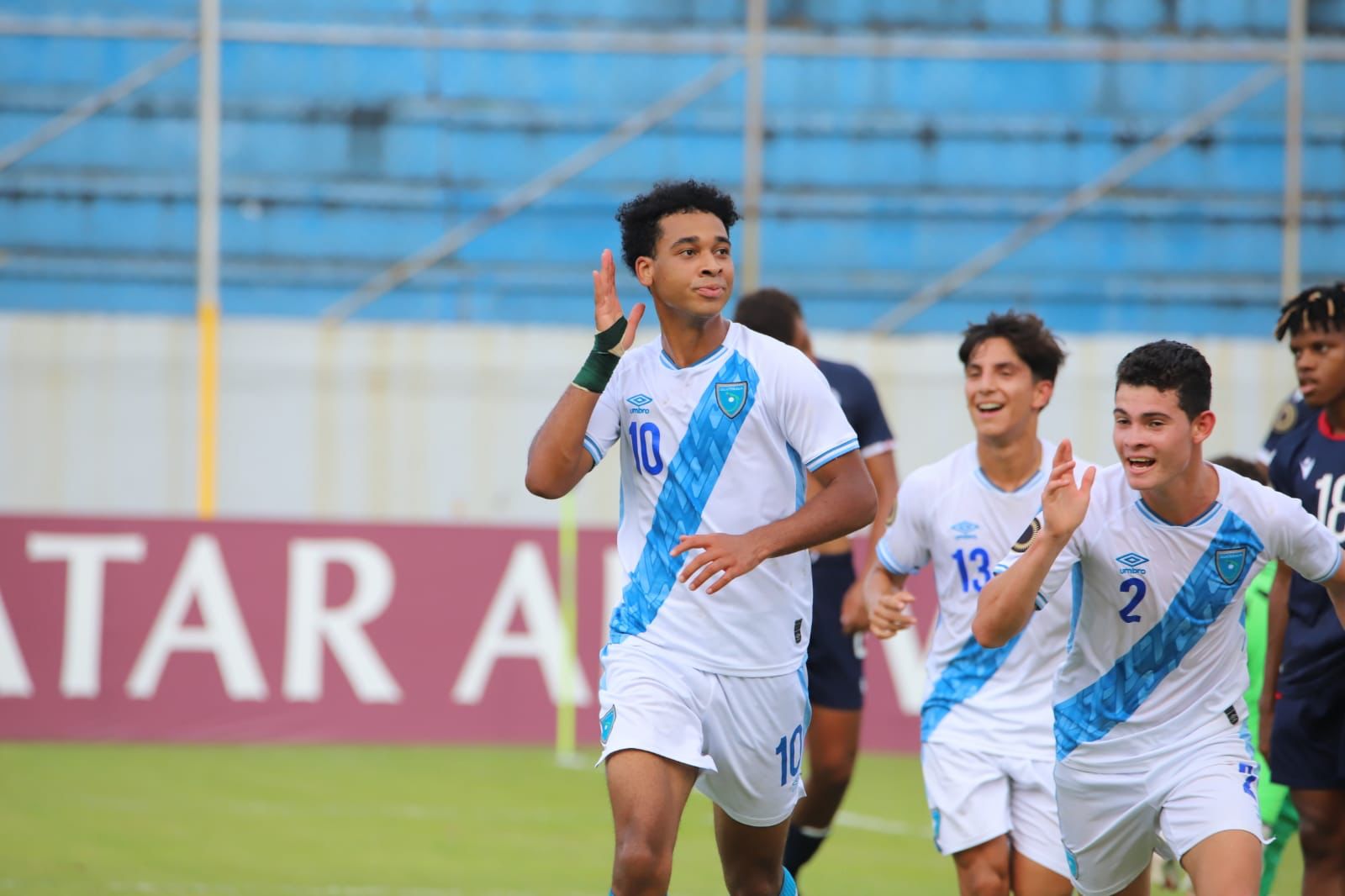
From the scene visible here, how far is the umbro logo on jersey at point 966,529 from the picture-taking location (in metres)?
6.63

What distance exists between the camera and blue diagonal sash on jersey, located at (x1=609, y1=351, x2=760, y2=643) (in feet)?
19.0

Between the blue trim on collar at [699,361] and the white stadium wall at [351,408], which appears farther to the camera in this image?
the white stadium wall at [351,408]

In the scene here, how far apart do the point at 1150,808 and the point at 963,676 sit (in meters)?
1.20

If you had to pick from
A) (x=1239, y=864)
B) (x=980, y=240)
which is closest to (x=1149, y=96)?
(x=980, y=240)

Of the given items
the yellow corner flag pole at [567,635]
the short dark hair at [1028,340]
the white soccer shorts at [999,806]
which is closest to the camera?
the white soccer shorts at [999,806]

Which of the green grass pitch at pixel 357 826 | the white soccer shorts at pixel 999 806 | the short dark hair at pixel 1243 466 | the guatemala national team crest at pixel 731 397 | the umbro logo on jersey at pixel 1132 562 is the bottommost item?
the green grass pitch at pixel 357 826

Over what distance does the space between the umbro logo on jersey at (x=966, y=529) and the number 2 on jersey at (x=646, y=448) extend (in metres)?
1.36

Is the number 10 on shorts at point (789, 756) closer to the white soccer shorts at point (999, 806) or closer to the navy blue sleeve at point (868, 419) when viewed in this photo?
the white soccer shorts at point (999, 806)

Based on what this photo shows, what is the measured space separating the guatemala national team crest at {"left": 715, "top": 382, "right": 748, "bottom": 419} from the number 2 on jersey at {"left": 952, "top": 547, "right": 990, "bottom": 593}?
1293mm

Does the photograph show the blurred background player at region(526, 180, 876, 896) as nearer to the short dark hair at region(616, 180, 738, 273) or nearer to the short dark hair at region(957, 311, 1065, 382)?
the short dark hair at region(616, 180, 738, 273)

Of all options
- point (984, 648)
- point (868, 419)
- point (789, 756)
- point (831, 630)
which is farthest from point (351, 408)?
point (789, 756)

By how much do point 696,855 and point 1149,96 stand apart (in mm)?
14546

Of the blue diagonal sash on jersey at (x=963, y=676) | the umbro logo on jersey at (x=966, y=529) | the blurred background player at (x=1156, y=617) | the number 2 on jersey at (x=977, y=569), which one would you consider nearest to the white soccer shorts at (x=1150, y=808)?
the blurred background player at (x=1156, y=617)

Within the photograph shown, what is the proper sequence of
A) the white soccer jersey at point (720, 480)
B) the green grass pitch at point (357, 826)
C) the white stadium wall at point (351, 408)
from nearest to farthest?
the white soccer jersey at point (720, 480) → the green grass pitch at point (357, 826) → the white stadium wall at point (351, 408)
